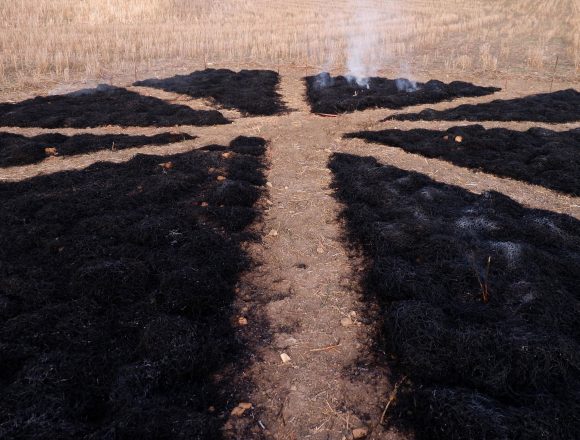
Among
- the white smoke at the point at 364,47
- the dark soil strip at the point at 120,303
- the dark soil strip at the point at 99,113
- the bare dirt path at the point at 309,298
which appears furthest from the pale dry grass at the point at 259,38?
the dark soil strip at the point at 120,303

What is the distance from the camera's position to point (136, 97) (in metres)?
12.1

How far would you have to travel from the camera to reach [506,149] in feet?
29.5

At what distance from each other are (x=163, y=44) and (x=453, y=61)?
1135cm

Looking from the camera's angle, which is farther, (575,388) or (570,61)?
(570,61)

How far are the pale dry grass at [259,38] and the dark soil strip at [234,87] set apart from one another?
6.76 feet

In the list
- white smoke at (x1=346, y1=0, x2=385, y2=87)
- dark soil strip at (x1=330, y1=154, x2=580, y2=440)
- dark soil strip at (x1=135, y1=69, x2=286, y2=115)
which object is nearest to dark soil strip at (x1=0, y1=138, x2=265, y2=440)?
dark soil strip at (x1=330, y1=154, x2=580, y2=440)

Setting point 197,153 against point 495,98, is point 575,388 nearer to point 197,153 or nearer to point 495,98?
point 197,153

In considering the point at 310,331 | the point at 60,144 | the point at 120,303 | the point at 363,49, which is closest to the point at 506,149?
the point at 310,331

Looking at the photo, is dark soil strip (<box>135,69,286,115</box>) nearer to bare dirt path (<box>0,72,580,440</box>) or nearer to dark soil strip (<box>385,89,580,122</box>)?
bare dirt path (<box>0,72,580,440</box>)

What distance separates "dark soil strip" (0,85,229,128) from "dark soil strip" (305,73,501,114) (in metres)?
3.01

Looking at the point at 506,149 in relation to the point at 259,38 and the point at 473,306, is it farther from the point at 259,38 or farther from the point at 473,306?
the point at 259,38

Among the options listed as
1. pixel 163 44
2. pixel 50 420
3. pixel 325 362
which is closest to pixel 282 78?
pixel 163 44

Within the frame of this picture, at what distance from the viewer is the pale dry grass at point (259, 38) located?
15.1 m

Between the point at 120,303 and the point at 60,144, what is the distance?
587 centimetres
